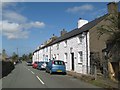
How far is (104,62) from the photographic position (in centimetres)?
2383

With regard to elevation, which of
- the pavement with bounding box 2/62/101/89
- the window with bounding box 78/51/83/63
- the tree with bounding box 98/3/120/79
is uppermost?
the tree with bounding box 98/3/120/79

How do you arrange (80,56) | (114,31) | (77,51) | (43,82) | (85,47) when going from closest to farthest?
1. (114,31)
2. (43,82)
3. (85,47)
4. (80,56)
5. (77,51)

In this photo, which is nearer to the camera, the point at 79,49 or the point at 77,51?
the point at 79,49

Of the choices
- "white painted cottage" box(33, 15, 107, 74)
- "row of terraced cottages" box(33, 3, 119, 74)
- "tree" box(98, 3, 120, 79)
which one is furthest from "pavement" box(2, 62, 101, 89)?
"white painted cottage" box(33, 15, 107, 74)

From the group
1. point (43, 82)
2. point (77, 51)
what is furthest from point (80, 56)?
point (43, 82)

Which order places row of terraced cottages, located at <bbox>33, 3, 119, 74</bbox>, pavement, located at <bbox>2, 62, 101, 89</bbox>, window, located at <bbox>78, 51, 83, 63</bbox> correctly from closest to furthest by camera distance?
pavement, located at <bbox>2, 62, 101, 89</bbox>
row of terraced cottages, located at <bbox>33, 3, 119, 74</bbox>
window, located at <bbox>78, 51, 83, 63</bbox>

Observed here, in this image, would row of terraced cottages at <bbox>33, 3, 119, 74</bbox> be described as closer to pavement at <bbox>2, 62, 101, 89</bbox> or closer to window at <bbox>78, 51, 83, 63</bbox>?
window at <bbox>78, 51, 83, 63</bbox>

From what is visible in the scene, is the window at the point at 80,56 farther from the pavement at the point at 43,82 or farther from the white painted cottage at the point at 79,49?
the pavement at the point at 43,82

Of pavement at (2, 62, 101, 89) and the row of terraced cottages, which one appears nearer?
pavement at (2, 62, 101, 89)

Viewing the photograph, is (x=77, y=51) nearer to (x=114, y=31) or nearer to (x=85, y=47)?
(x=85, y=47)

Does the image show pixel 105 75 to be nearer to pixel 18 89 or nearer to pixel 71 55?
pixel 18 89

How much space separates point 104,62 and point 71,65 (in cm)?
1360

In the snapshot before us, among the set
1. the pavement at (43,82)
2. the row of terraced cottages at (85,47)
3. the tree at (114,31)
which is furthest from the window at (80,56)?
the tree at (114,31)

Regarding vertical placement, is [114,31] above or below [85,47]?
above
